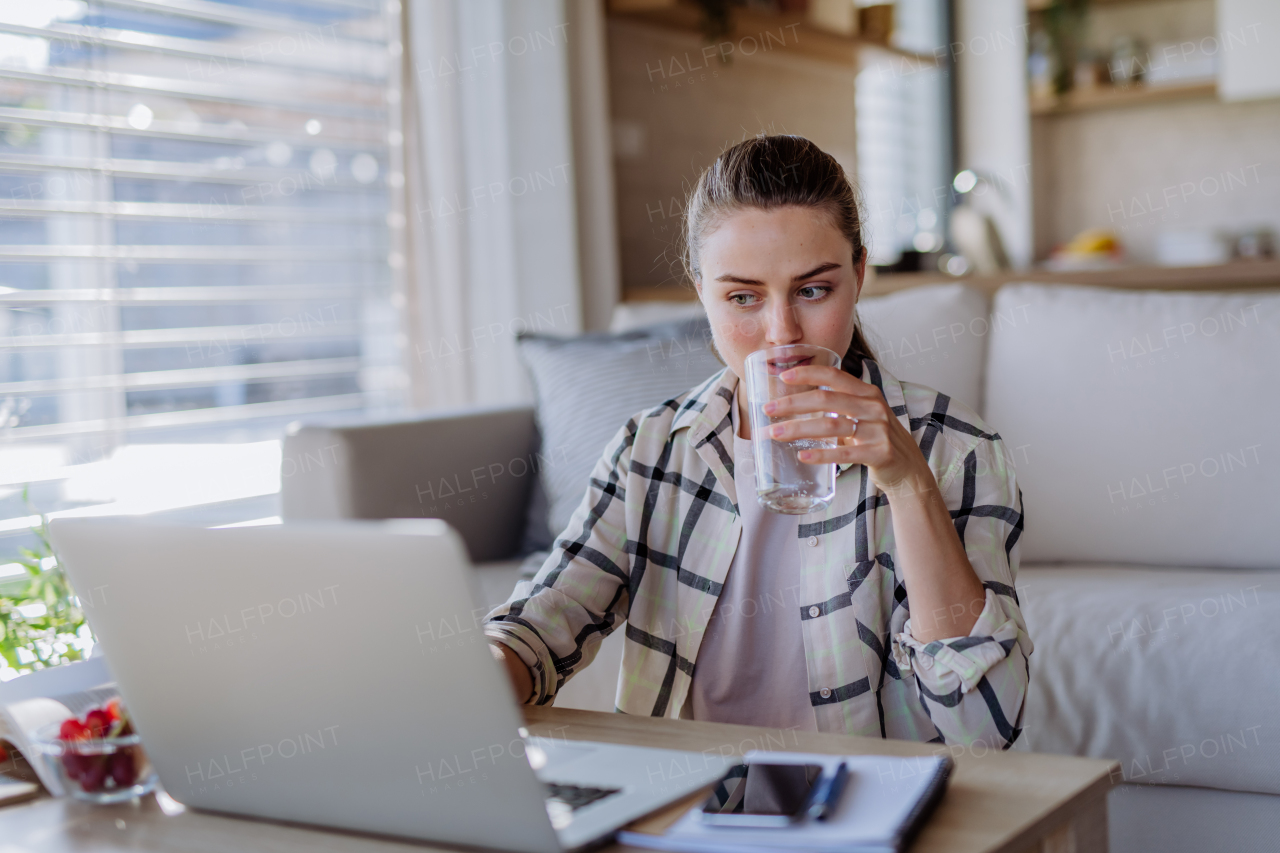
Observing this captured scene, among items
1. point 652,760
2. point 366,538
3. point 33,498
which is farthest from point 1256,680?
point 33,498

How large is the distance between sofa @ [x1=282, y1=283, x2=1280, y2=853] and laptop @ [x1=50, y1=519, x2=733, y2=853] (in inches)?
38.1

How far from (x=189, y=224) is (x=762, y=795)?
2.17 meters

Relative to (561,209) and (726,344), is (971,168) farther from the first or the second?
(726,344)

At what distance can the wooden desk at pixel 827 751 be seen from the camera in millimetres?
691

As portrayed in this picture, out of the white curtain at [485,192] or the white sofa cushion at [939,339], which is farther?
the white curtain at [485,192]

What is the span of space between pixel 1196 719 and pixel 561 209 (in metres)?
2.06

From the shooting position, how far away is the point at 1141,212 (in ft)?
15.4

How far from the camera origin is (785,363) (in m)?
0.93

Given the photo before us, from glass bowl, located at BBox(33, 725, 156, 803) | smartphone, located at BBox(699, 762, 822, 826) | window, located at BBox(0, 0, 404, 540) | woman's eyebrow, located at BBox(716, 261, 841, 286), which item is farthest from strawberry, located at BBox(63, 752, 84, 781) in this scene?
window, located at BBox(0, 0, 404, 540)

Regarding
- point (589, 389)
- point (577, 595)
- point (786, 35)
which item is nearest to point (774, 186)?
point (577, 595)

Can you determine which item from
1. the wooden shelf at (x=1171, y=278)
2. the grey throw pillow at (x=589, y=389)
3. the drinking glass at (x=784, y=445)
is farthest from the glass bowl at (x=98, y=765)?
the wooden shelf at (x=1171, y=278)

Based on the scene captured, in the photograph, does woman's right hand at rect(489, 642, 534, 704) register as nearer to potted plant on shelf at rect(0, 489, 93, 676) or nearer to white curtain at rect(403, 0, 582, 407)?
potted plant on shelf at rect(0, 489, 93, 676)

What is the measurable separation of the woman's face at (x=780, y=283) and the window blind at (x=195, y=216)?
5.23ft

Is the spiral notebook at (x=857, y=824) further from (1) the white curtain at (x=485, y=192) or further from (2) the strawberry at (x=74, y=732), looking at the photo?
(1) the white curtain at (x=485, y=192)
